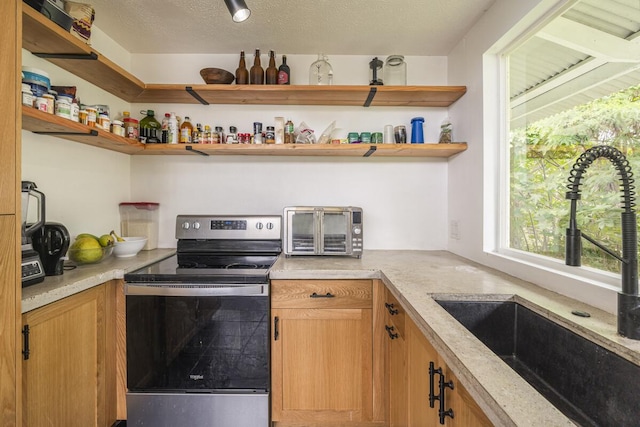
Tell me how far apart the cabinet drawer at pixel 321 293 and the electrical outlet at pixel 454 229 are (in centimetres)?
81

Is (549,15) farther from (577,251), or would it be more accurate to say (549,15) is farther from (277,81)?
(277,81)

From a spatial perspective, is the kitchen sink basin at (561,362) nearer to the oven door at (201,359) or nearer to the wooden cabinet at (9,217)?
the oven door at (201,359)

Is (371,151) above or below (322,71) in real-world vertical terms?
below

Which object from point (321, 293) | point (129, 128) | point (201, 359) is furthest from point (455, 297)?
point (129, 128)

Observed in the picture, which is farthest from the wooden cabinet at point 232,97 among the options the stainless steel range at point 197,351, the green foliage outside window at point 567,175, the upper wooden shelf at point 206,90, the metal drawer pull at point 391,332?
the metal drawer pull at point 391,332

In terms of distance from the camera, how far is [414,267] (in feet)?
5.13

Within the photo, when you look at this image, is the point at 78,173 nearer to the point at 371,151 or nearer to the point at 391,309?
the point at 371,151

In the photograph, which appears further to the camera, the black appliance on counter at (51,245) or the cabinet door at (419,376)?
the black appliance on counter at (51,245)

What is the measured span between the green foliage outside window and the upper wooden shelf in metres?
0.66

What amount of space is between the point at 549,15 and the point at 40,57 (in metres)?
2.31

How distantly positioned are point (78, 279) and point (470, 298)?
1.58 metres

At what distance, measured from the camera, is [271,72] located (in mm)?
1895

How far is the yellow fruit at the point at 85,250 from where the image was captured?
4.91 ft

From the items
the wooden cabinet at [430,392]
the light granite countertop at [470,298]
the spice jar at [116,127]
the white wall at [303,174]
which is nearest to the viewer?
the light granite countertop at [470,298]
